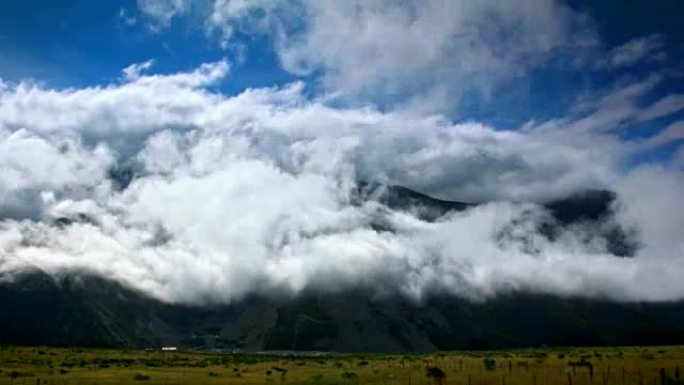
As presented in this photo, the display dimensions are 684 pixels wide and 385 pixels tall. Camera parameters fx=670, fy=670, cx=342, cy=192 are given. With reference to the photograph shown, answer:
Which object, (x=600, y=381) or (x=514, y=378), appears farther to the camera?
(x=514, y=378)

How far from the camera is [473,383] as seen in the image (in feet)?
355

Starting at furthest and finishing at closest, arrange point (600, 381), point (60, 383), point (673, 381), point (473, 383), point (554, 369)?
point (554, 369) < point (60, 383) < point (473, 383) < point (600, 381) < point (673, 381)

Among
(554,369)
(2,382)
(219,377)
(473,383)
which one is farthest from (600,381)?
(2,382)

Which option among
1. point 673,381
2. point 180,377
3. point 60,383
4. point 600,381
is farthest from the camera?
point 180,377

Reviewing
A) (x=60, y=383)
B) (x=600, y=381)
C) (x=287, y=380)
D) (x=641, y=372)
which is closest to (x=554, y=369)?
(x=641, y=372)

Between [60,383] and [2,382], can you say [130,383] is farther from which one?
[2,382]

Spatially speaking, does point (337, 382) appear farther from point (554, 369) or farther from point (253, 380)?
point (554, 369)

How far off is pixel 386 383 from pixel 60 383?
57977 mm

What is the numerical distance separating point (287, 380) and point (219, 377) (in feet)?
61.9

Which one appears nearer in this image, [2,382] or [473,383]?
[473,383]

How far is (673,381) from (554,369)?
39.9m

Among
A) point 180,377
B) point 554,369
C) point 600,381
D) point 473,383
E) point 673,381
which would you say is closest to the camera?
point 673,381

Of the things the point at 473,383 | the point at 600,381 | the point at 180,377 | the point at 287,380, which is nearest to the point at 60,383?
the point at 180,377

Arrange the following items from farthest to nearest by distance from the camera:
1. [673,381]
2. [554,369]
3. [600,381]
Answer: [554,369], [600,381], [673,381]
